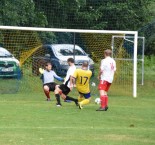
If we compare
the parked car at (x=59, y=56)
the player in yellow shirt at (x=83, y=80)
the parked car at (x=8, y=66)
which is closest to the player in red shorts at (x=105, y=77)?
the player in yellow shirt at (x=83, y=80)

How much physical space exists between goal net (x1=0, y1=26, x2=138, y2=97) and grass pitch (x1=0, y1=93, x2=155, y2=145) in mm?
4042

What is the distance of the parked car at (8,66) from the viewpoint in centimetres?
2438

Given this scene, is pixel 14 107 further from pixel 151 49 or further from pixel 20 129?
pixel 151 49

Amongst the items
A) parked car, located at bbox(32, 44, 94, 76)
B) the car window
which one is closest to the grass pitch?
parked car, located at bbox(32, 44, 94, 76)

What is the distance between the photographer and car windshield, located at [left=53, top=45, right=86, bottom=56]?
26.2 m

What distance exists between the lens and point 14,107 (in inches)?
703

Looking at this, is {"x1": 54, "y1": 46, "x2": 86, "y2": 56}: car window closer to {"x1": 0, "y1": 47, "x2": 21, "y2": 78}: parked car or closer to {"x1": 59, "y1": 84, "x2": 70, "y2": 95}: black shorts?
{"x1": 0, "y1": 47, "x2": 21, "y2": 78}: parked car

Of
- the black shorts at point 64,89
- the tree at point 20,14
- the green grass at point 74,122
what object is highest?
the tree at point 20,14

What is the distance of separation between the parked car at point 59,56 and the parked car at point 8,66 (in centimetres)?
87

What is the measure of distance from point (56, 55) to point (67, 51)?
1.79 feet

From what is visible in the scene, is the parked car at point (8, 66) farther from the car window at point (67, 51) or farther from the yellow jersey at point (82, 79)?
the yellow jersey at point (82, 79)

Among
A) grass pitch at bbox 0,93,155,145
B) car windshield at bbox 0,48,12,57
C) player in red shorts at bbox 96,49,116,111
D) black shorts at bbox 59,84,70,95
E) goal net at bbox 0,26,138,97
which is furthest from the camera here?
car windshield at bbox 0,48,12,57

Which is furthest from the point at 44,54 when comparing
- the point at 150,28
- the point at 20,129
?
the point at 20,129

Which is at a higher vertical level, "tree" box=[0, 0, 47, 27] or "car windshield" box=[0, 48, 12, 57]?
"tree" box=[0, 0, 47, 27]
